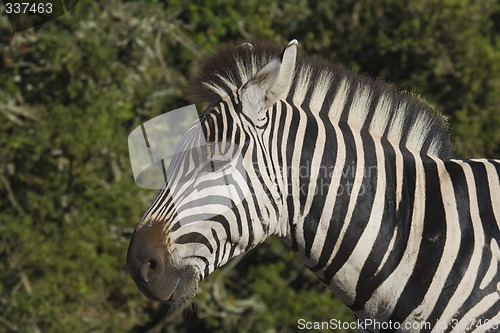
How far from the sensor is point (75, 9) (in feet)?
23.0

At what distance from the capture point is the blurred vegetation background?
22.5 ft

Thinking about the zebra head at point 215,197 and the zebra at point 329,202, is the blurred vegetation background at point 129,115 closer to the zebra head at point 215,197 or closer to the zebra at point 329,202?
the zebra at point 329,202

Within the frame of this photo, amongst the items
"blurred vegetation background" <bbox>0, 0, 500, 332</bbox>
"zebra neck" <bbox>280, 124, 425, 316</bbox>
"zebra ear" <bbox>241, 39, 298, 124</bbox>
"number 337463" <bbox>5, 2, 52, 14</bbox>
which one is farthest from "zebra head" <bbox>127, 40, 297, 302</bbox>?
"number 337463" <bbox>5, 2, 52, 14</bbox>

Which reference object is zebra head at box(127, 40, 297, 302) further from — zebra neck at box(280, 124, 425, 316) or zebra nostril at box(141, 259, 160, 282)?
zebra neck at box(280, 124, 425, 316)

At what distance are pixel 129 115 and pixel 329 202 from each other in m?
4.59

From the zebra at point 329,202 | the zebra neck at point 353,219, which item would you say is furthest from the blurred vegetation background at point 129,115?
the zebra neck at point 353,219

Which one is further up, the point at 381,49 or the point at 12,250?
the point at 381,49

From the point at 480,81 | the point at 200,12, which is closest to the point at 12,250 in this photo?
the point at 200,12

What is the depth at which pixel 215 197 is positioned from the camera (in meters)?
2.83

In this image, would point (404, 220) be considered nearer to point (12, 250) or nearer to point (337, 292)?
point (337, 292)

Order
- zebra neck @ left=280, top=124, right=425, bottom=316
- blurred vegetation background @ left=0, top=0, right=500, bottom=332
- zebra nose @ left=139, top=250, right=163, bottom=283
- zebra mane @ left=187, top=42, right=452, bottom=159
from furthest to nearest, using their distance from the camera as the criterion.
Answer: blurred vegetation background @ left=0, top=0, right=500, bottom=332 → zebra mane @ left=187, top=42, right=452, bottom=159 → zebra neck @ left=280, top=124, right=425, bottom=316 → zebra nose @ left=139, top=250, right=163, bottom=283

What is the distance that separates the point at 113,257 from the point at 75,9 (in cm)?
289

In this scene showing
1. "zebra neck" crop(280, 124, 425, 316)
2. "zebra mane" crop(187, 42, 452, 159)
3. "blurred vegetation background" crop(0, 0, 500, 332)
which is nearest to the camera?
"zebra neck" crop(280, 124, 425, 316)
